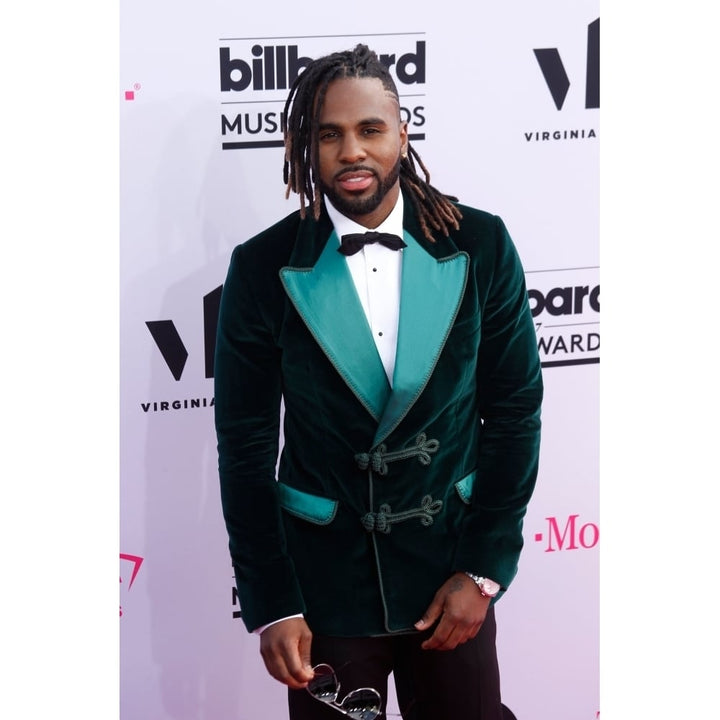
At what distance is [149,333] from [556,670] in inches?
50.5

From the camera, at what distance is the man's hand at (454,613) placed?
2.05 meters

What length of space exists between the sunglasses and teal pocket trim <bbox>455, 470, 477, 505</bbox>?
381mm

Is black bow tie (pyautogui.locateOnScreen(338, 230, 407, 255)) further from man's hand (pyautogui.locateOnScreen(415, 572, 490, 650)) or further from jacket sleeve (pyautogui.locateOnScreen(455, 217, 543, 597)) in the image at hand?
man's hand (pyautogui.locateOnScreen(415, 572, 490, 650))

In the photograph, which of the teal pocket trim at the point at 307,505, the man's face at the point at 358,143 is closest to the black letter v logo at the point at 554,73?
the man's face at the point at 358,143

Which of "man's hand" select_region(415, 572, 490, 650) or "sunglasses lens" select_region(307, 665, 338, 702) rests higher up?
"man's hand" select_region(415, 572, 490, 650)

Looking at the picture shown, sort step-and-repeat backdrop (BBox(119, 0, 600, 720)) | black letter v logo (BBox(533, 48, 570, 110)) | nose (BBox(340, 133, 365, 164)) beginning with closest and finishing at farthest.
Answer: nose (BBox(340, 133, 365, 164))
step-and-repeat backdrop (BBox(119, 0, 600, 720))
black letter v logo (BBox(533, 48, 570, 110))

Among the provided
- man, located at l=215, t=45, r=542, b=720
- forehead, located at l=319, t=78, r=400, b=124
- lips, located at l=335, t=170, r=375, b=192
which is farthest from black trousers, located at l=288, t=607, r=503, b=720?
forehead, located at l=319, t=78, r=400, b=124

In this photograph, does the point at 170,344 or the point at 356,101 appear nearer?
the point at 356,101

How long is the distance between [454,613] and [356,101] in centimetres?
92

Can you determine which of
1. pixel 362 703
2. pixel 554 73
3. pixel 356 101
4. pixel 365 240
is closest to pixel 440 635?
pixel 362 703

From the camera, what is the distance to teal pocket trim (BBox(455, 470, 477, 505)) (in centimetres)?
208

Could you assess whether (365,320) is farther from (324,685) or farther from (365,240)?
(324,685)

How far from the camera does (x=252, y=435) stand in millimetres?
2070

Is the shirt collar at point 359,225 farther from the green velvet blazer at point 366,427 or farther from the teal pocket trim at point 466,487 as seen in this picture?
the teal pocket trim at point 466,487
